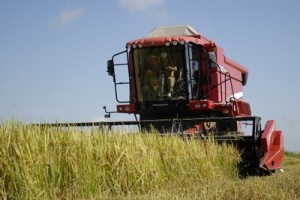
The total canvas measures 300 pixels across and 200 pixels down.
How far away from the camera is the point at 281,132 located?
8195mm

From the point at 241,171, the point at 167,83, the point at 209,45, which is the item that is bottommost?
the point at 241,171

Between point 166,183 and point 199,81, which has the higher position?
point 199,81

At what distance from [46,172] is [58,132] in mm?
694

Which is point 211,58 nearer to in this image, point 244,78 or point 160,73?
point 160,73

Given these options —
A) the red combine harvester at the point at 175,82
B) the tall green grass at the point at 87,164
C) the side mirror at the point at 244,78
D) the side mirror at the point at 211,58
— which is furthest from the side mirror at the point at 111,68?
the side mirror at the point at 244,78

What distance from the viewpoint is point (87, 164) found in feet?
16.5

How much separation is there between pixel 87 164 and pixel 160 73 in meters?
4.66

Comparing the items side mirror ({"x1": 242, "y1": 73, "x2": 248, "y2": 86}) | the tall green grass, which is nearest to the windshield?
the tall green grass

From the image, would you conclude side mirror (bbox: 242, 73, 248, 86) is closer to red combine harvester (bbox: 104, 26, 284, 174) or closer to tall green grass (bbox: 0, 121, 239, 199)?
red combine harvester (bbox: 104, 26, 284, 174)

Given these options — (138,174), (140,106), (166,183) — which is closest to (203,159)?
(166,183)

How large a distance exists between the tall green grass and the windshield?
270 centimetres

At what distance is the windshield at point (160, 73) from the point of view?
9352 millimetres

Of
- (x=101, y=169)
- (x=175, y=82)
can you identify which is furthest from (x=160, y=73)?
(x=101, y=169)

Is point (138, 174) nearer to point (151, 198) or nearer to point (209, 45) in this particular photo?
point (151, 198)
